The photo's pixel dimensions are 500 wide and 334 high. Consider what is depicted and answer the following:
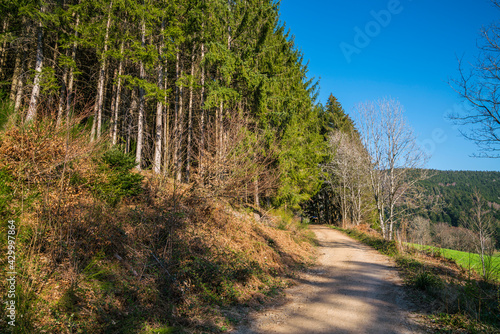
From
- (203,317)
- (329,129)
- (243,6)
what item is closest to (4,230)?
(203,317)

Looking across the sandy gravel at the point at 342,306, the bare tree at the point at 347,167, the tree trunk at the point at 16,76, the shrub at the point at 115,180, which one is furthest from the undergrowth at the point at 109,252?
the bare tree at the point at 347,167

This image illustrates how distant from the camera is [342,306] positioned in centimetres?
518

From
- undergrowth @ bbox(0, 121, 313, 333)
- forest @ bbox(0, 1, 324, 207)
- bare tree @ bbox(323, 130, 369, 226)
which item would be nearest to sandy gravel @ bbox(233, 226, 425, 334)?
undergrowth @ bbox(0, 121, 313, 333)

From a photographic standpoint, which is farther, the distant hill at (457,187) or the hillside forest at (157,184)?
the distant hill at (457,187)

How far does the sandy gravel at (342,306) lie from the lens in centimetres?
418

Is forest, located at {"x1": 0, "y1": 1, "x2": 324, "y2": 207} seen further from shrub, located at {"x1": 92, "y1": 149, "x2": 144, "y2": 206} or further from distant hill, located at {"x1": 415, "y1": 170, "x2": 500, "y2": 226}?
distant hill, located at {"x1": 415, "y1": 170, "x2": 500, "y2": 226}

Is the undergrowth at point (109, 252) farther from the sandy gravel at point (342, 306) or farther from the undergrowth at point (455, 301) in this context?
the undergrowth at point (455, 301)

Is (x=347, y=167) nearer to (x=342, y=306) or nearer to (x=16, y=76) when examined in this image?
(x=342, y=306)

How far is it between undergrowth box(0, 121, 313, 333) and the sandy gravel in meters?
0.63

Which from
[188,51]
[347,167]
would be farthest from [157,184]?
[347,167]

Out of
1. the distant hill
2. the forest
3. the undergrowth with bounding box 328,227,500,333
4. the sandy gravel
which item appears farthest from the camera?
the distant hill

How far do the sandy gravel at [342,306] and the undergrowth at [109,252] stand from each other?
0.63m

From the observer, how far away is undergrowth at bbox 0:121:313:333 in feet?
11.5

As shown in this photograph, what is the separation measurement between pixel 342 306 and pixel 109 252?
Answer: 17.4 ft
